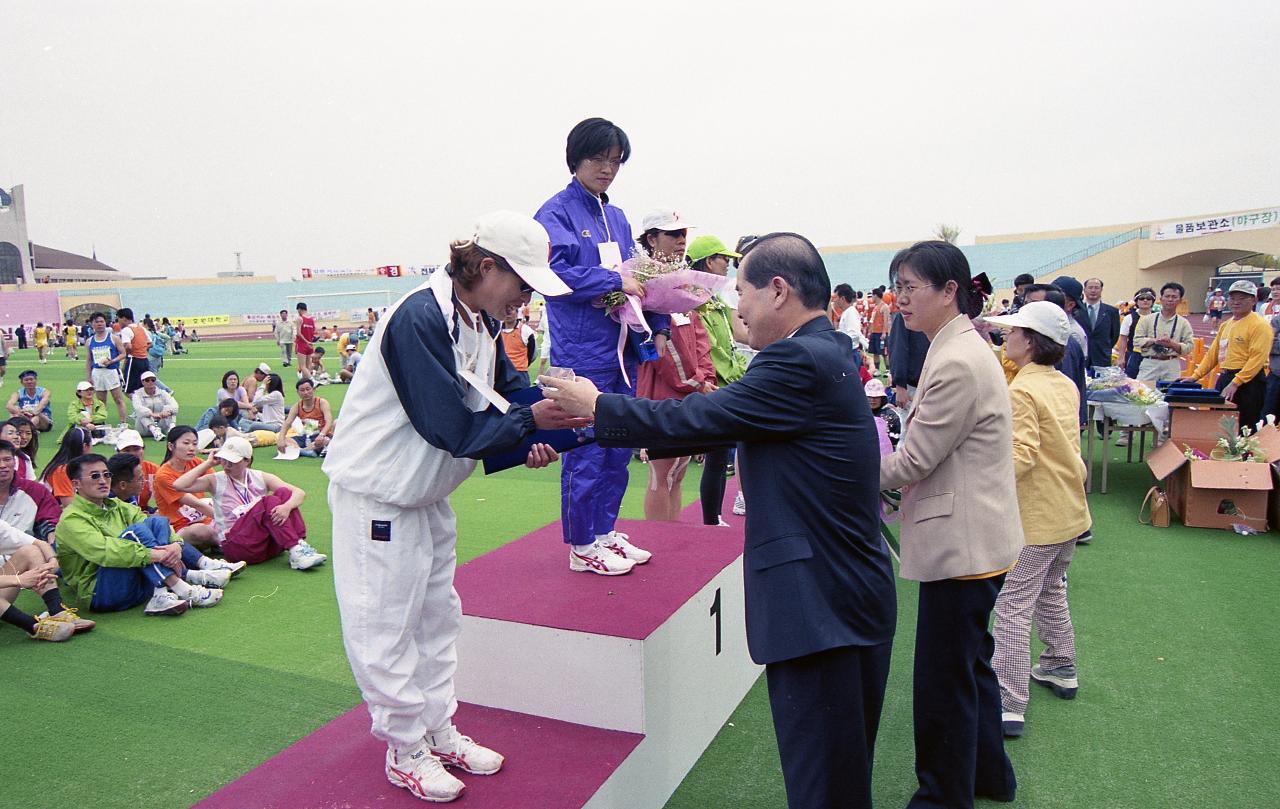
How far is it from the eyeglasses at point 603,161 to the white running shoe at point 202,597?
153 inches

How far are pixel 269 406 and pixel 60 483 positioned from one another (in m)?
5.13

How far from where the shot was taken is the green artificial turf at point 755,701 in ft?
9.88

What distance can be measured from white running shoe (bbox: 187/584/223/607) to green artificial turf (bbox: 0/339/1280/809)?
8 cm

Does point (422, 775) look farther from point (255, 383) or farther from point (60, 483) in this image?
point (255, 383)

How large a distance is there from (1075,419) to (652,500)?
259cm

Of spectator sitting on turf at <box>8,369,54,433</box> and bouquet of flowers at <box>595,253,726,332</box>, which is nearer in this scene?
bouquet of flowers at <box>595,253,726,332</box>

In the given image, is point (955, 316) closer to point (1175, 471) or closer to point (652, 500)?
point (652, 500)

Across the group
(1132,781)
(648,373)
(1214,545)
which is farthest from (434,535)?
(1214,545)

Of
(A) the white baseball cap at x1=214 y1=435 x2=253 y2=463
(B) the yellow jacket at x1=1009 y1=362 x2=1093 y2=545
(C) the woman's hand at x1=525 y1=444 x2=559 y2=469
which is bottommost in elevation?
(A) the white baseball cap at x1=214 y1=435 x2=253 y2=463

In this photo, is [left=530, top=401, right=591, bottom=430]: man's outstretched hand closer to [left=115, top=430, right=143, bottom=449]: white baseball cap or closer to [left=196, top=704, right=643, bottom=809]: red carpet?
[left=196, top=704, right=643, bottom=809]: red carpet

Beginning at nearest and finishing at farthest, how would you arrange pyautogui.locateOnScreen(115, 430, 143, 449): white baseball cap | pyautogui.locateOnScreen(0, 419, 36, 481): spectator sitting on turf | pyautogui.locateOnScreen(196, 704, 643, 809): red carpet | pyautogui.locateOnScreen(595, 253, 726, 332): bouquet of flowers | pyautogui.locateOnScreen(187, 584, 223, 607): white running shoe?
1. pyautogui.locateOnScreen(196, 704, 643, 809): red carpet
2. pyautogui.locateOnScreen(595, 253, 726, 332): bouquet of flowers
3. pyautogui.locateOnScreen(187, 584, 223, 607): white running shoe
4. pyautogui.locateOnScreen(115, 430, 143, 449): white baseball cap
5. pyautogui.locateOnScreen(0, 419, 36, 481): spectator sitting on turf

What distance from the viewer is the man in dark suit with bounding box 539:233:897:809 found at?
1904mm

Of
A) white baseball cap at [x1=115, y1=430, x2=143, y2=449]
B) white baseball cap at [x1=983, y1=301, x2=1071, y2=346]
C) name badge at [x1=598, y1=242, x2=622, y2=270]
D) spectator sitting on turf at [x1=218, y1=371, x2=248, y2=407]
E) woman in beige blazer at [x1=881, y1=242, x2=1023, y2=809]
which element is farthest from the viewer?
spectator sitting on turf at [x1=218, y1=371, x2=248, y2=407]

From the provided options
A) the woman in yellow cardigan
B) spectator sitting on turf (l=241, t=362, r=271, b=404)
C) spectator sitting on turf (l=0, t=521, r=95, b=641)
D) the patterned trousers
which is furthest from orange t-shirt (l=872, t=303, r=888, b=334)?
spectator sitting on turf (l=0, t=521, r=95, b=641)
